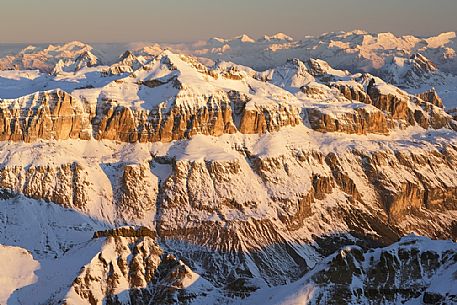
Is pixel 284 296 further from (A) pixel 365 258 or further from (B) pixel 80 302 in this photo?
(B) pixel 80 302

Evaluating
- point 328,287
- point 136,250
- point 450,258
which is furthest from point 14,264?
point 450,258

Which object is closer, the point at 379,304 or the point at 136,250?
the point at 379,304

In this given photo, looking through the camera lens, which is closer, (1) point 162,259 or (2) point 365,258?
(2) point 365,258

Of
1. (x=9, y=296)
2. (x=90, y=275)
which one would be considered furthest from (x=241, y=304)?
(x=9, y=296)

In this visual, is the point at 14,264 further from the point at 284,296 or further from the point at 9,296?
the point at 284,296

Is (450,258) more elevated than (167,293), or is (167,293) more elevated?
(450,258)

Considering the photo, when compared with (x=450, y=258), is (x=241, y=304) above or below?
below

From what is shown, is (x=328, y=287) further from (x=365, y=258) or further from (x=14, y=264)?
(x=14, y=264)

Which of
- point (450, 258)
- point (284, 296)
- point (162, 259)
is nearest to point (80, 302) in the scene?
point (162, 259)
